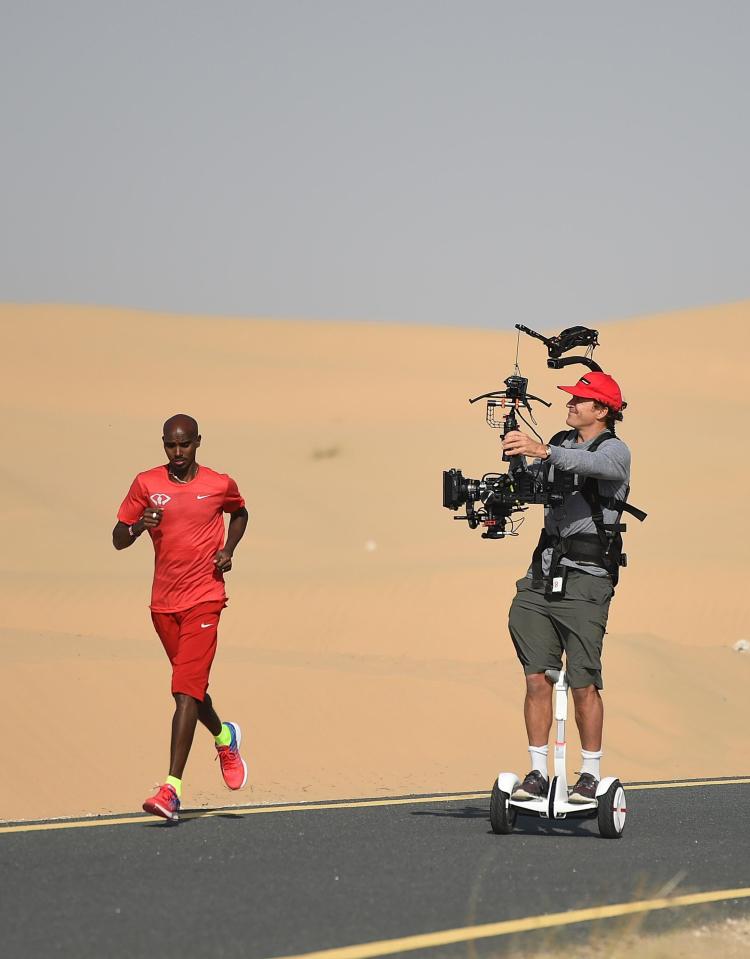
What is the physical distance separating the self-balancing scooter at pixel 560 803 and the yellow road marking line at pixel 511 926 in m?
1.21

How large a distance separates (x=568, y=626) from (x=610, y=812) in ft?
2.98

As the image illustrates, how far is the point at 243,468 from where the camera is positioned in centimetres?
4225

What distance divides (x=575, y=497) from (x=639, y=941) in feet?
8.83

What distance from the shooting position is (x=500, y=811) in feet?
26.8

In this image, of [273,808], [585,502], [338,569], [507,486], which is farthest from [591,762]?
[338,569]

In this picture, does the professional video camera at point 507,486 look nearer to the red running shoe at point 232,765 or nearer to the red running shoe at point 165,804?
the red running shoe at point 232,765

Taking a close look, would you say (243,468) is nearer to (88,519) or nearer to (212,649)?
(88,519)

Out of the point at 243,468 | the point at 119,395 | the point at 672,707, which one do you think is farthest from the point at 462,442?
the point at 672,707

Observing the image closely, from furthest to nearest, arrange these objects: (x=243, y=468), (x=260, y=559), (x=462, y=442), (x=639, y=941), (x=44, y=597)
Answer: (x=462, y=442) → (x=243, y=468) → (x=260, y=559) → (x=44, y=597) → (x=639, y=941)

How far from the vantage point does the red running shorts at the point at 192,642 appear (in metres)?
8.43

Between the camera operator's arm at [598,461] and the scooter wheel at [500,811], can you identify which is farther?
the scooter wheel at [500,811]

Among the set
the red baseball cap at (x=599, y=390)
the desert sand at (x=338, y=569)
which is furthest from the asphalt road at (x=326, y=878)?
the desert sand at (x=338, y=569)

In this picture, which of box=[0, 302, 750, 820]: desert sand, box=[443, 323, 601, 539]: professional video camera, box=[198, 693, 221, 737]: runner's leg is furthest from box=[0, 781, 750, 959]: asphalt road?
box=[0, 302, 750, 820]: desert sand

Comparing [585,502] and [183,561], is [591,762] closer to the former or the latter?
[585,502]
